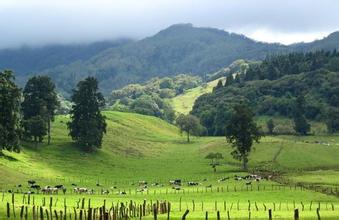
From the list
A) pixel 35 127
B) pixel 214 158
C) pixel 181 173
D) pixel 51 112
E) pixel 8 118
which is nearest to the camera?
pixel 8 118

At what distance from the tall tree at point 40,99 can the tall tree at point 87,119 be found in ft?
23.4

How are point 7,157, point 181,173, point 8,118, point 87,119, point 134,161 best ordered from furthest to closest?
1. point 87,119
2. point 134,161
3. point 181,173
4. point 7,157
5. point 8,118

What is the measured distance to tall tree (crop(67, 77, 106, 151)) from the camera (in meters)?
167

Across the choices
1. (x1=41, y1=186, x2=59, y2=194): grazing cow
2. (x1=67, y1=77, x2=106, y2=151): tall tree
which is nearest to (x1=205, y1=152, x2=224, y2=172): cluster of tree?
(x1=67, y1=77, x2=106, y2=151): tall tree

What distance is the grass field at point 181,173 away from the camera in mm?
81325

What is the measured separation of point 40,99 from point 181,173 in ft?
174

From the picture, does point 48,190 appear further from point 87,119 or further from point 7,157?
point 87,119

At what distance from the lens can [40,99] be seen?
165500 mm

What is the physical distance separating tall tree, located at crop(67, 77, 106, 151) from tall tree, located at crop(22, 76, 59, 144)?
7.13m

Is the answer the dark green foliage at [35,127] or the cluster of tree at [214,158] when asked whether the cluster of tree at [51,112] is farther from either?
the cluster of tree at [214,158]

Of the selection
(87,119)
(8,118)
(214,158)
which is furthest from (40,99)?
(214,158)

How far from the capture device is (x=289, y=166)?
148875 millimetres

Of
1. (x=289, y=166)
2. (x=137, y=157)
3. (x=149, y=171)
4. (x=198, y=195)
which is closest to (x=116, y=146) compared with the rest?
(x=137, y=157)

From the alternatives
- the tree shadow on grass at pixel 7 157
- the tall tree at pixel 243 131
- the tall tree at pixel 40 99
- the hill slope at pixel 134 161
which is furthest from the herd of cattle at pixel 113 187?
the tall tree at pixel 40 99
